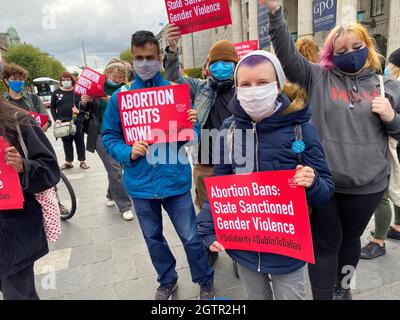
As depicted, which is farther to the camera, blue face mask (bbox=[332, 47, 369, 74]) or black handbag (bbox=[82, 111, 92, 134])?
black handbag (bbox=[82, 111, 92, 134])

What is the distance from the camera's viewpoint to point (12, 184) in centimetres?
181

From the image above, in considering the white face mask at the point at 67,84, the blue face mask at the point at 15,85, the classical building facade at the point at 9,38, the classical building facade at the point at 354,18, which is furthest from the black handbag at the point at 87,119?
the classical building facade at the point at 9,38

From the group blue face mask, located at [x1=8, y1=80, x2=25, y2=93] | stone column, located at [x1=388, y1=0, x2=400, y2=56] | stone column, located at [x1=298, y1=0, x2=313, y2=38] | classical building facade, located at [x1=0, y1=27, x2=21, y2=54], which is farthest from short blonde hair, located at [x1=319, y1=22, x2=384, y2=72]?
classical building facade, located at [x1=0, y1=27, x2=21, y2=54]

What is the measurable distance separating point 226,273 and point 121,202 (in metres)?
2.08

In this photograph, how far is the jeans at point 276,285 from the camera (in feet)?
5.75

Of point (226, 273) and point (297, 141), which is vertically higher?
point (297, 141)

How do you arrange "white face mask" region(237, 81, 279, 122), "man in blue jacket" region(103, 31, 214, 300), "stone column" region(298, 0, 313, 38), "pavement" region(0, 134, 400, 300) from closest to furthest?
"white face mask" region(237, 81, 279, 122) < "man in blue jacket" region(103, 31, 214, 300) < "pavement" region(0, 134, 400, 300) < "stone column" region(298, 0, 313, 38)

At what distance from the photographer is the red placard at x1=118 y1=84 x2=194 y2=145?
2.30 meters

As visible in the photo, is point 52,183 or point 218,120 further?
point 218,120

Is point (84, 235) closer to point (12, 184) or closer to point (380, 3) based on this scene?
point (12, 184)

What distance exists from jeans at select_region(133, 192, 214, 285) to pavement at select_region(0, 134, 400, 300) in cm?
32

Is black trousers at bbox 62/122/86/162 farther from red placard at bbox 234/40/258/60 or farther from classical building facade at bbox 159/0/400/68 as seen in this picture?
classical building facade at bbox 159/0/400/68

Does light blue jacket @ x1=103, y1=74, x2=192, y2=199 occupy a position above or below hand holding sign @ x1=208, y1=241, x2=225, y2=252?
above
